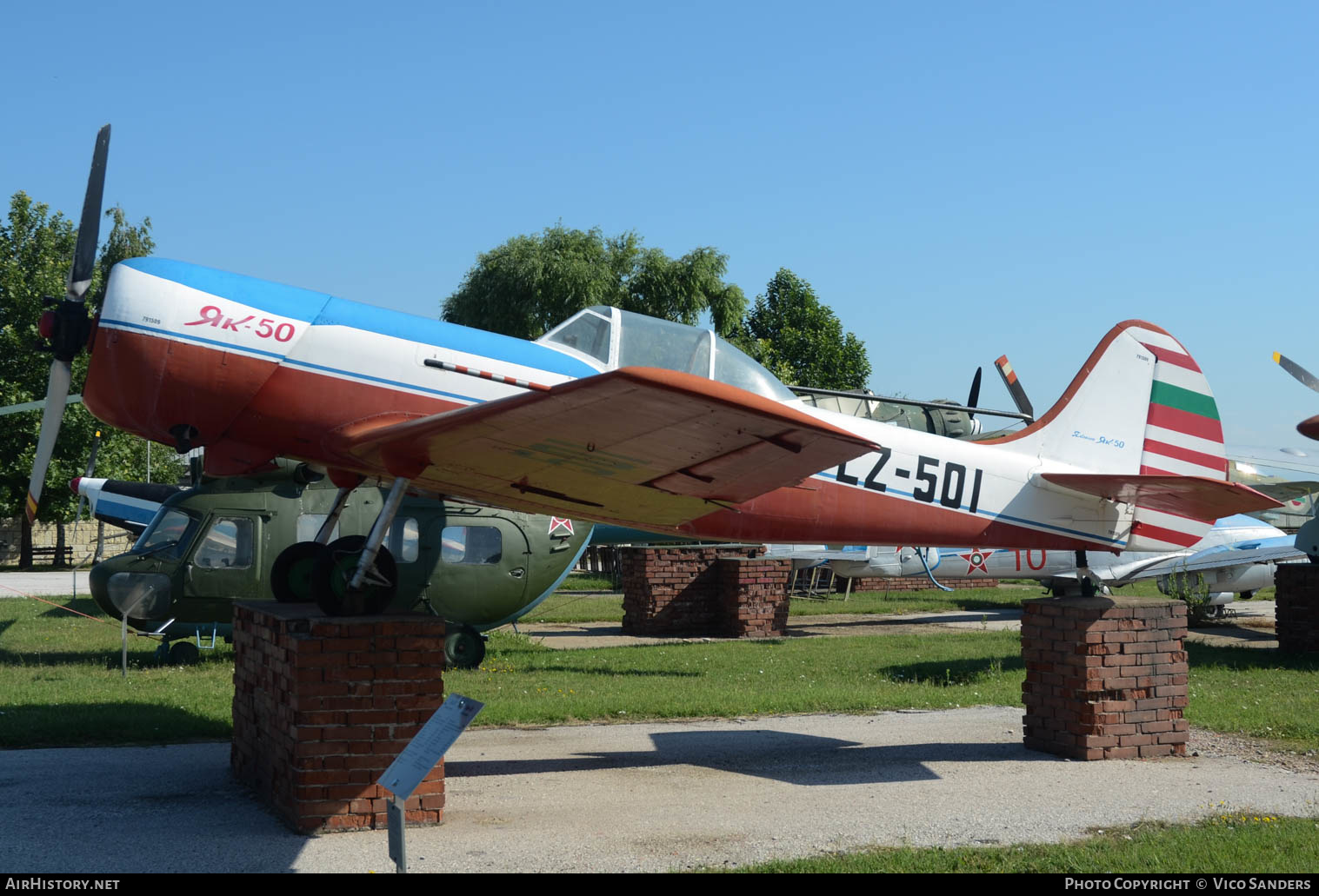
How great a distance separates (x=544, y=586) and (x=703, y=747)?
557cm

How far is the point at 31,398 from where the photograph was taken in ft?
119

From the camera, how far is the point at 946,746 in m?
8.76

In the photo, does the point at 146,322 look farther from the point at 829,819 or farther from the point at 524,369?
the point at 829,819

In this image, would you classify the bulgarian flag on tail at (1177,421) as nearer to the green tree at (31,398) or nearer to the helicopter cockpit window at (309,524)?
the helicopter cockpit window at (309,524)

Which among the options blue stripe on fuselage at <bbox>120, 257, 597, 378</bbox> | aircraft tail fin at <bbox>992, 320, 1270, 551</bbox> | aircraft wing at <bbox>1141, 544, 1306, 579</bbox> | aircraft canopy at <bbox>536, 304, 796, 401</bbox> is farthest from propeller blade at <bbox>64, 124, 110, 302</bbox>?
aircraft wing at <bbox>1141, 544, 1306, 579</bbox>

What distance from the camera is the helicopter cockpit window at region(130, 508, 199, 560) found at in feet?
41.8

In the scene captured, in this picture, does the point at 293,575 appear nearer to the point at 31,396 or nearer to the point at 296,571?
the point at 296,571

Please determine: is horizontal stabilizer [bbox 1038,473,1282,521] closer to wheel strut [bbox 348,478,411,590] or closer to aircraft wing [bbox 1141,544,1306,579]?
wheel strut [bbox 348,478,411,590]

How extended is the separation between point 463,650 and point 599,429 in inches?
315

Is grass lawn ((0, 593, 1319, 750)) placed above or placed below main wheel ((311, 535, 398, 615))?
below

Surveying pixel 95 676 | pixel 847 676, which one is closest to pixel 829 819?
pixel 847 676

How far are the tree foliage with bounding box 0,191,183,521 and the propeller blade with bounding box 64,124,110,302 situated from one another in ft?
99.5

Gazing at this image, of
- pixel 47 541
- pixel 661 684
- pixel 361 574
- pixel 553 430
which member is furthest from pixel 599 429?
pixel 47 541

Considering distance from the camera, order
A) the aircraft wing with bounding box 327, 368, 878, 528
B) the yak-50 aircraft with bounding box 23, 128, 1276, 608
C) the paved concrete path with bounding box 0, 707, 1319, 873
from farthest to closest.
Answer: the yak-50 aircraft with bounding box 23, 128, 1276, 608
the paved concrete path with bounding box 0, 707, 1319, 873
the aircraft wing with bounding box 327, 368, 878, 528
